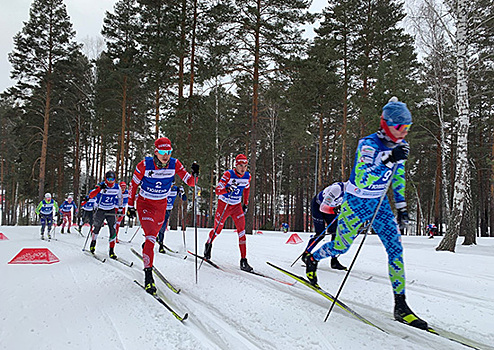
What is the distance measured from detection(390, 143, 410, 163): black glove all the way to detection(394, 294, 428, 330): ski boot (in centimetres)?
141

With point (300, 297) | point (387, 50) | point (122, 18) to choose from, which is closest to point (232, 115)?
point (122, 18)

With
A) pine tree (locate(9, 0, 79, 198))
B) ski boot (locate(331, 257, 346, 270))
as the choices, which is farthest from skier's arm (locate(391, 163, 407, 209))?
pine tree (locate(9, 0, 79, 198))

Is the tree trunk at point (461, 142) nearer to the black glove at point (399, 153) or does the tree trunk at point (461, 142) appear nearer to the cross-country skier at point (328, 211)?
the cross-country skier at point (328, 211)

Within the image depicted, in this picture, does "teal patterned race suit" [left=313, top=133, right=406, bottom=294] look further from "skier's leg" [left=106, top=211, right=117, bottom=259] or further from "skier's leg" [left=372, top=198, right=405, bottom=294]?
"skier's leg" [left=106, top=211, right=117, bottom=259]

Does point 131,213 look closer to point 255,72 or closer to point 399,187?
point 399,187

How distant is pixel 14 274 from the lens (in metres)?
5.47

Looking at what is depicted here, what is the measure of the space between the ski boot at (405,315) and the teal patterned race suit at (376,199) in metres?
0.09

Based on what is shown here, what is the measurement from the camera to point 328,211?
16.3ft

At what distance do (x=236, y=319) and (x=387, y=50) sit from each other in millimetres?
21156

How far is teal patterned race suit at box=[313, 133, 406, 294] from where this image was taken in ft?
11.1

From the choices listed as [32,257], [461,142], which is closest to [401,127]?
[32,257]

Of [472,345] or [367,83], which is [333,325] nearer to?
[472,345]

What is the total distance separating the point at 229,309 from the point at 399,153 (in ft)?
8.33

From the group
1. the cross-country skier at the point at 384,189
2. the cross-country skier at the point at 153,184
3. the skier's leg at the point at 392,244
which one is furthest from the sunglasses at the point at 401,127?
the cross-country skier at the point at 153,184
